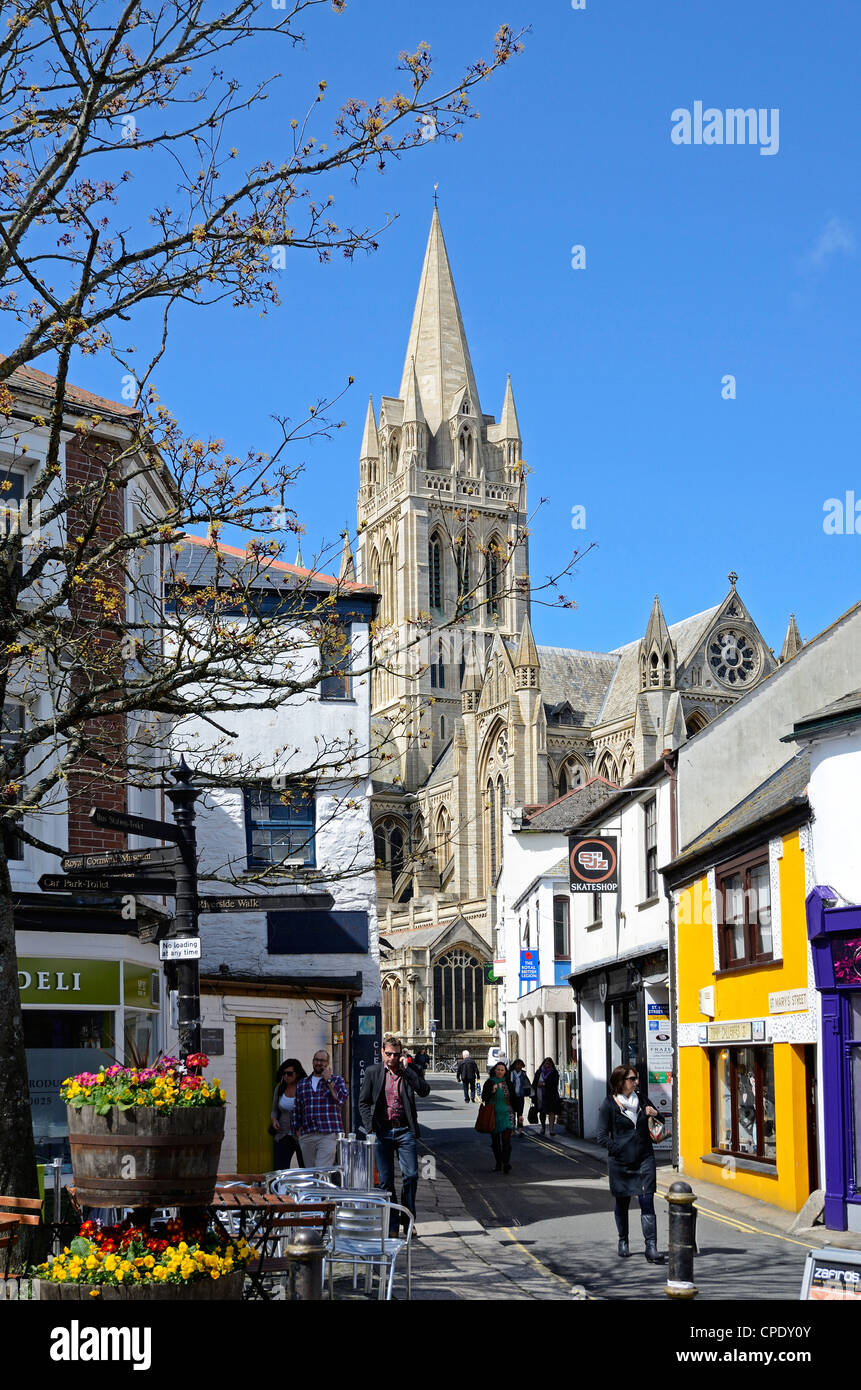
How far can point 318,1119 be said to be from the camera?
15.2 m

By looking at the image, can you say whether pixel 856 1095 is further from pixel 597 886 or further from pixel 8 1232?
pixel 597 886

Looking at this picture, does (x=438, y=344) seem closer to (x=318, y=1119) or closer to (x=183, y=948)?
(x=318, y=1119)

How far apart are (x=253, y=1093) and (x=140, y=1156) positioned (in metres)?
14.4

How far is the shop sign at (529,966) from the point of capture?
138 ft

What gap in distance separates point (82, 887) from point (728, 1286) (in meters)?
5.95

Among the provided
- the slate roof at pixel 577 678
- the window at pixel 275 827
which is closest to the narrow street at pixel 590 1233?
the window at pixel 275 827

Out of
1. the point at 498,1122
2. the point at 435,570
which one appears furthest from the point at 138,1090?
the point at 435,570

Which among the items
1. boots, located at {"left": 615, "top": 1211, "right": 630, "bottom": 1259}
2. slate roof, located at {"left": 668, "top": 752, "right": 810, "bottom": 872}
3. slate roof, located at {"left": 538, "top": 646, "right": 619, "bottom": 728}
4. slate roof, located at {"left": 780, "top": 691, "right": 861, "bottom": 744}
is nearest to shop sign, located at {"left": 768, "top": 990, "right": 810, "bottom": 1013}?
slate roof, located at {"left": 668, "top": 752, "right": 810, "bottom": 872}

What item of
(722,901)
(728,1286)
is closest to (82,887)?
(728,1286)

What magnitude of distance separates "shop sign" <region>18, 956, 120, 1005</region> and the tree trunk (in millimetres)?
5048

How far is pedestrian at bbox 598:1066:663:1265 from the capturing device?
13.1 meters

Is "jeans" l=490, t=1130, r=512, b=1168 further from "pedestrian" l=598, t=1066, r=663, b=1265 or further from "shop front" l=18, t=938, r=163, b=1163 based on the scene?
"pedestrian" l=598, t=1066, r=663, b=1265

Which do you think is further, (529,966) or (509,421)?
(509,421)

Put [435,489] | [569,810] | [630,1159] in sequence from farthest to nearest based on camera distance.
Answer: [435,489] → [569,810] → [630,1159]
